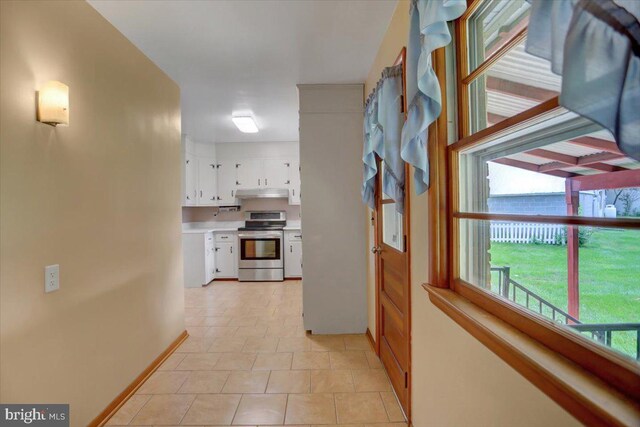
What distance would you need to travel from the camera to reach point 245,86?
120 inches

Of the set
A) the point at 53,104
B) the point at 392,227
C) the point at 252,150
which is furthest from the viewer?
the point at 252,150

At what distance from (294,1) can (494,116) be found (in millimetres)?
1447

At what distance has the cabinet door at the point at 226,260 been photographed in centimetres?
540

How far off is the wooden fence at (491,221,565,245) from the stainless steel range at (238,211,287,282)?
175 inches

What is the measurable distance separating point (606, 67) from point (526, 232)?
20.9 inches

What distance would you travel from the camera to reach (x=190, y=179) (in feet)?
16.9

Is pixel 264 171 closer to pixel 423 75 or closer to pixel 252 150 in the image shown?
pixel 252 150

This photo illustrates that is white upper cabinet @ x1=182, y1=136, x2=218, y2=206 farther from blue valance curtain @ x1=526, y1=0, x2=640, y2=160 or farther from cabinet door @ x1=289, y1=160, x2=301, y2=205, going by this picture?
blue valance curtain @ x1=526, y1=0, x2=640, y2=160

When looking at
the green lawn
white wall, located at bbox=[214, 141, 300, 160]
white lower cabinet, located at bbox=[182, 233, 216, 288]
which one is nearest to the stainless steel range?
white lower cabinet, located at bbox=[182, 233, 216, 288]

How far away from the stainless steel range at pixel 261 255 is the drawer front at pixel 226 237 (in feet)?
0.47

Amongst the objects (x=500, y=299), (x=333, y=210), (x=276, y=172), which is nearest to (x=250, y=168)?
(x=276, y=172)

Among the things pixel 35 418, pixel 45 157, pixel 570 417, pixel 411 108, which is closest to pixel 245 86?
pixel 45 157

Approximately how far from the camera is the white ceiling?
1.89 metres

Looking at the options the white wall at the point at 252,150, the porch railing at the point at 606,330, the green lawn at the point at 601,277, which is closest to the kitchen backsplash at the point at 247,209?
the white wall at the point at 252,150
